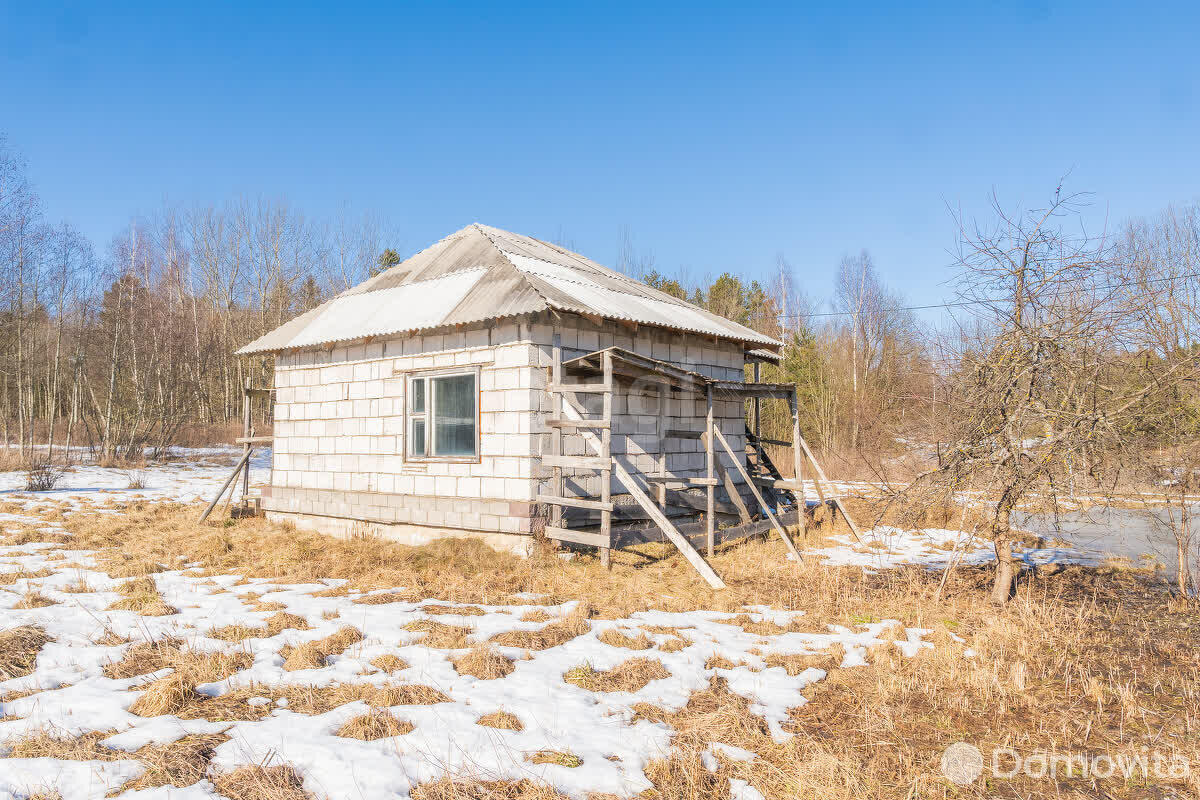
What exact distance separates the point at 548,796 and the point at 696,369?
947 cm

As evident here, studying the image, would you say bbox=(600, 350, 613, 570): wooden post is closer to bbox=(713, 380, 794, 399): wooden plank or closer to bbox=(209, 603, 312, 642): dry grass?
bbox=(713, 380, 794, 399): wooden plank

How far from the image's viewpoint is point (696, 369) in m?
12.4

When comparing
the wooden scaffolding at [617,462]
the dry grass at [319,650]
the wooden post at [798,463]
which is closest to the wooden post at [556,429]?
the wooden scaffolding at [617,462]

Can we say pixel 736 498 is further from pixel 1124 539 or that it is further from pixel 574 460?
pixel 1124 539

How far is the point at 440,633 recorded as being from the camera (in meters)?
6.19

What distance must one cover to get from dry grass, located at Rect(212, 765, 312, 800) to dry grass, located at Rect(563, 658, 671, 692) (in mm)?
2110

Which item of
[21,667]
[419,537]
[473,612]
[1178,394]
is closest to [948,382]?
[1178,394]

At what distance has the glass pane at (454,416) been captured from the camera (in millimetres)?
10461

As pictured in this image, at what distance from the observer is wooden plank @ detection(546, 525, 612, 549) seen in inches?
356

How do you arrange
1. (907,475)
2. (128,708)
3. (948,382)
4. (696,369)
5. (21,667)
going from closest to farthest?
(128,708)
(21,667)
(948,382)
(907,475)
(696,369)

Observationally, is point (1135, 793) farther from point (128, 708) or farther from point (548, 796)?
point (128, 708)

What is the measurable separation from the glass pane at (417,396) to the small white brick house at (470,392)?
0.03 m

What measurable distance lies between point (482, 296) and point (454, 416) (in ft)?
6.09

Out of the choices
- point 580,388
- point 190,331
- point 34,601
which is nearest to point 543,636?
point 580,388
